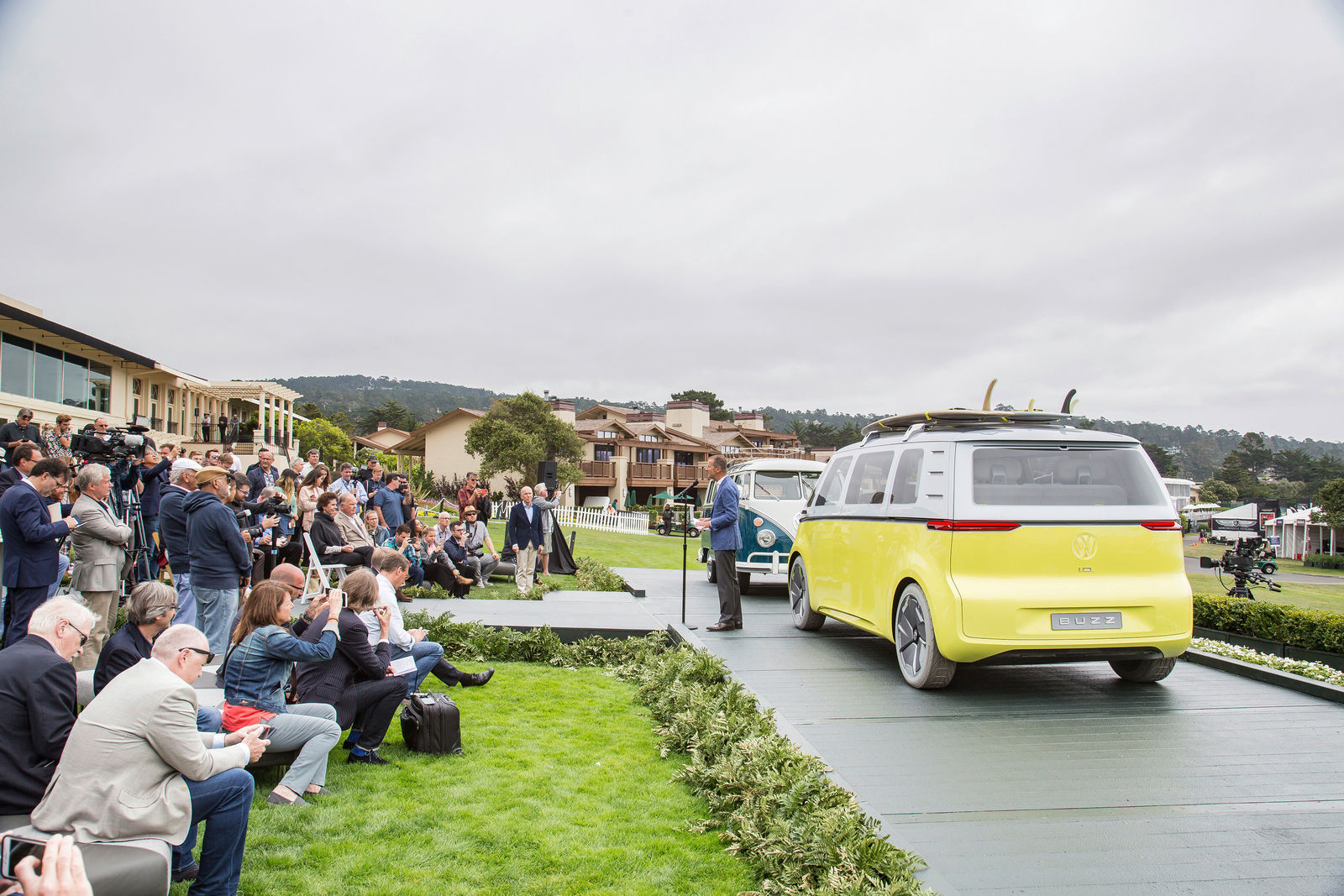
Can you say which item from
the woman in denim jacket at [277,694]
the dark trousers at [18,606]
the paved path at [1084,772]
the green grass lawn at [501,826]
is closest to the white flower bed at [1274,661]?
the paved path at [1084,772]

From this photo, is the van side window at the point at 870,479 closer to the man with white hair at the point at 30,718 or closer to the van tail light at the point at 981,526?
the van tail light at the point at 981,526

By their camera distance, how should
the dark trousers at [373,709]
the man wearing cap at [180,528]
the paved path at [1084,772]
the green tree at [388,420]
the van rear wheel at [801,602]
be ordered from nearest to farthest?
the paved path at [1084,772] → the dark trousers at [373,709] → the man wearing cap at [180,528] → the van rear wheel at [801,602] → the green tree at [388,420]

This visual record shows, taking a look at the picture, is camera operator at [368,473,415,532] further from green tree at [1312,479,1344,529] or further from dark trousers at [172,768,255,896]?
green tree at [1312,479,1344,529]

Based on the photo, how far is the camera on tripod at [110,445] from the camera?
8711 millimetres

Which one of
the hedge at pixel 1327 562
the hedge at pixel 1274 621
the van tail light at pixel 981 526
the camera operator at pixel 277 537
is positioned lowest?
the hedge at pixel 1327 562

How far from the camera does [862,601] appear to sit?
7.32 meters

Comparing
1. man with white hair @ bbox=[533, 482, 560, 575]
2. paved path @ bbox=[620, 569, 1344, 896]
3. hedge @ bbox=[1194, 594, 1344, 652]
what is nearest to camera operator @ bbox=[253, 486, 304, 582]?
man with white hair @ bbox=[533, 482, 560, 575]

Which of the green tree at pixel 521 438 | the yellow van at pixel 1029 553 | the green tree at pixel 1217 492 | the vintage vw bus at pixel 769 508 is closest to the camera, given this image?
the yellow van at pixel 1029 553

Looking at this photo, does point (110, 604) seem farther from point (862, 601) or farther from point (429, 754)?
point (862, 601)

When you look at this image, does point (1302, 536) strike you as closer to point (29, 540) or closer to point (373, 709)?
point (373, 709)

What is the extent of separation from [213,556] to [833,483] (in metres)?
5.84

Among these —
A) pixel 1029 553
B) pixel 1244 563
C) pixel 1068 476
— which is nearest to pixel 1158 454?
pixel 1068 476

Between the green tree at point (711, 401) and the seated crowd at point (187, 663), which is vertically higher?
the green tree at point (711, 401)

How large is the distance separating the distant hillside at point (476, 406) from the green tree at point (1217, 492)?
218 inches
